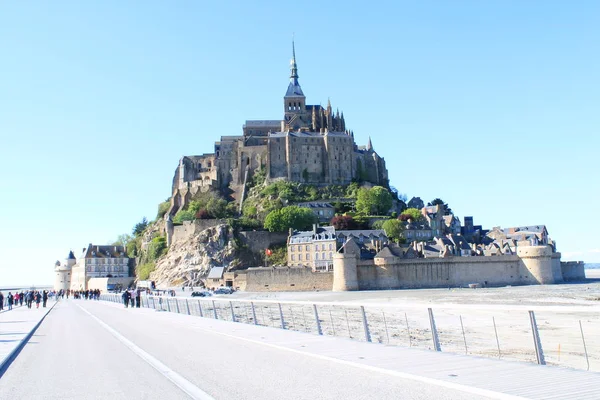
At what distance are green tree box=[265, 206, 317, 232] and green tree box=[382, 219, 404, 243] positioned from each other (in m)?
9.09

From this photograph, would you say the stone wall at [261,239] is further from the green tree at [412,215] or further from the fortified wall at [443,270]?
the green tree at [412,215]

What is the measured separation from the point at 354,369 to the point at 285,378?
100 centimetres

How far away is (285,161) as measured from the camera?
8200cm

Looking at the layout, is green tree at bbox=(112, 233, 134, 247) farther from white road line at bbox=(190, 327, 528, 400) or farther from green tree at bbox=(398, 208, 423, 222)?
white road line at bbox=(190, 327, 528, 400)

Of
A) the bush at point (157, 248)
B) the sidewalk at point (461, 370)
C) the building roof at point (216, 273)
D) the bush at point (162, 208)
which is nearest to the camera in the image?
the sidewalk at point (461, 370)

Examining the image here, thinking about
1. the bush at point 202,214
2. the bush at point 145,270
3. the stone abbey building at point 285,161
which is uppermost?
the stone abbey building at point 285,161

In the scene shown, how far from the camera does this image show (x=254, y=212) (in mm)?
74938

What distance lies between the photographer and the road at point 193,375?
252 inches

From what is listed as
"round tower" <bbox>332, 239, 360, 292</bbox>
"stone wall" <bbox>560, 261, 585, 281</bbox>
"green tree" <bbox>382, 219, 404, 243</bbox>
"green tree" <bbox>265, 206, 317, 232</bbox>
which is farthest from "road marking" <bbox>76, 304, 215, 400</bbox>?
"stone wall" <bbox>560, 261, 585, 281</bbox>

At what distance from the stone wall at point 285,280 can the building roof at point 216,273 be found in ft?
15.9

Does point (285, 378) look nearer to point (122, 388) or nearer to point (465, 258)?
point (122, 388)

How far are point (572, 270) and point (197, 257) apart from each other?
148ft

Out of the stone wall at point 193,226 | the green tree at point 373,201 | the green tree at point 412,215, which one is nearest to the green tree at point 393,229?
the green tree at point 412,215

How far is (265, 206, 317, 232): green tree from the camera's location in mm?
67938
